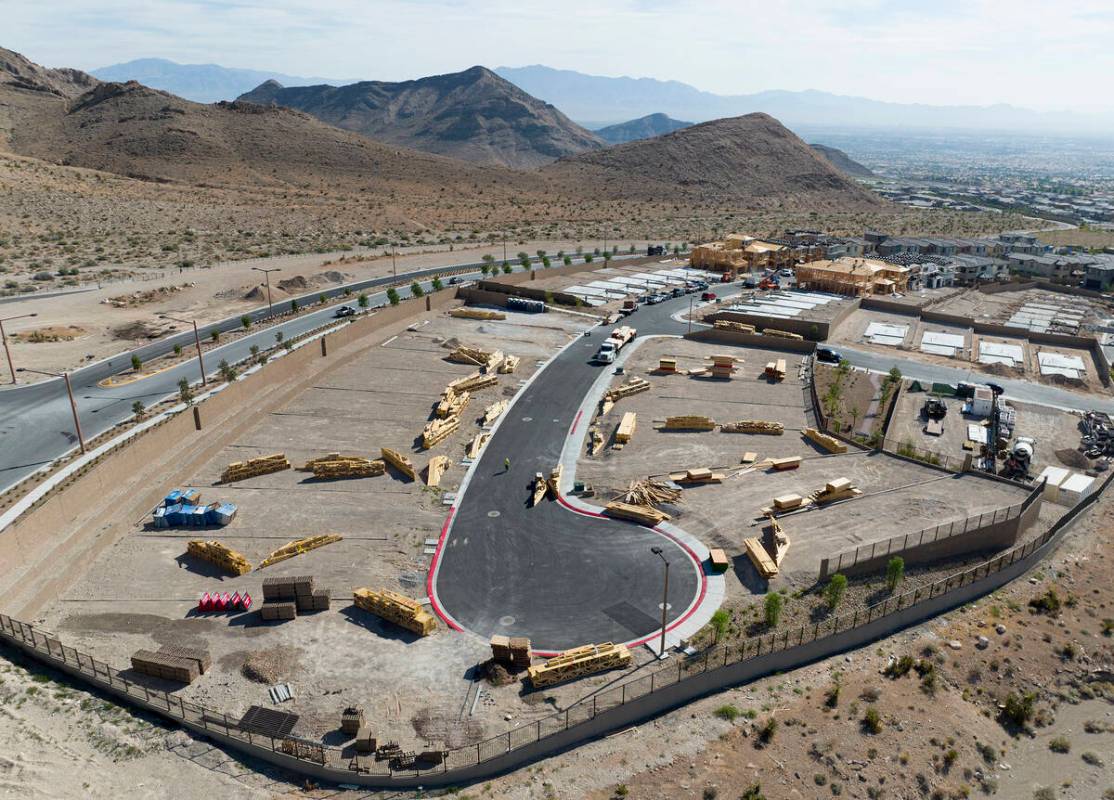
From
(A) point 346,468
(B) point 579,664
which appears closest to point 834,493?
(B) point 579,664

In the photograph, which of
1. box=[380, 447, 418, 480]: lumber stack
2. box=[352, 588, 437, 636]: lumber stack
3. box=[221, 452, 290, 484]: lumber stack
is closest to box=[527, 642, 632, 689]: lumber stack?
box=[352, 588, 437, 636]: lumber stack

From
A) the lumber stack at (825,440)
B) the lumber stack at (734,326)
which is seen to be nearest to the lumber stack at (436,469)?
the lumber stack at (825,440)

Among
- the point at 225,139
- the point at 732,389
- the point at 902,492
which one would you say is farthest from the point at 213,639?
the point at 225,139

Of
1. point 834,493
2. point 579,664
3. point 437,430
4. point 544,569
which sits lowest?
point 579,664

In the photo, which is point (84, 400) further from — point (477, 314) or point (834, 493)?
point (834, 493)

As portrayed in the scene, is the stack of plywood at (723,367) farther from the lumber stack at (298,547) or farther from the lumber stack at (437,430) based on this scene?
the lumber stack at (298,547)

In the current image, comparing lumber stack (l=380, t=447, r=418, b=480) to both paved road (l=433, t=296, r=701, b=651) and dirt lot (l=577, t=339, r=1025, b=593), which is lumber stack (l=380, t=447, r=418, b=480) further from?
dirt lot (l=577, t=339, r=1025, b=593)
